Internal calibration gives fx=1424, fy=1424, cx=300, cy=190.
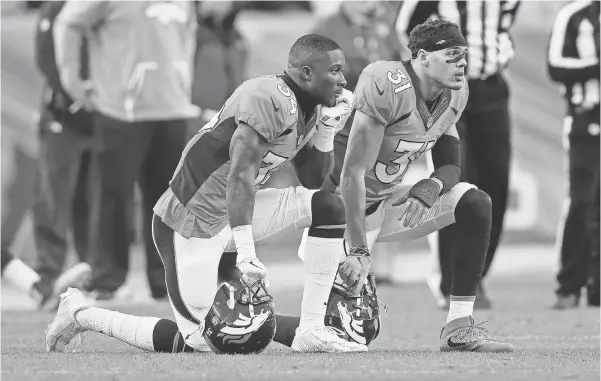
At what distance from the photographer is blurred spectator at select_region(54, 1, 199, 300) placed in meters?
9.71

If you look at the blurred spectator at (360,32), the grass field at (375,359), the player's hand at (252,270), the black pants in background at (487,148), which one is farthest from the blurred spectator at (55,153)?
the player's hand at (252,270)

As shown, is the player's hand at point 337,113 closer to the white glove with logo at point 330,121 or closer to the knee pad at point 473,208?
the white glove with logo at point 330,121

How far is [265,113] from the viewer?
5992 millimetres

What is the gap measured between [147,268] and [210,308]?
3.78m

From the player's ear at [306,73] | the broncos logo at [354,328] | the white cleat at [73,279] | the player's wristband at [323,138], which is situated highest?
the player's ear at [306,73]

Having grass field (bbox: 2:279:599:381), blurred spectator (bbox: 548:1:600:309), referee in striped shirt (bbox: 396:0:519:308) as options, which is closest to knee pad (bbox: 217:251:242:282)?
grass field (bbox: 2:279:599:381)

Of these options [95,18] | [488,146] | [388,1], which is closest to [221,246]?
[488,146]

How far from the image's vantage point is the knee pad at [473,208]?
650cm

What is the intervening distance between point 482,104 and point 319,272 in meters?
3.03

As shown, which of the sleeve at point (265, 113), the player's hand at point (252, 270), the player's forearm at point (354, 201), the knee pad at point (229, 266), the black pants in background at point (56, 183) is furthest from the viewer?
the black pants in background at point (56, 183)

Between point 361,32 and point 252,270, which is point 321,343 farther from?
point 361,32

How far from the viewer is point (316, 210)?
625 centimetres

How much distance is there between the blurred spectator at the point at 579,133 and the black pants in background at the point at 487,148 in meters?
0.55

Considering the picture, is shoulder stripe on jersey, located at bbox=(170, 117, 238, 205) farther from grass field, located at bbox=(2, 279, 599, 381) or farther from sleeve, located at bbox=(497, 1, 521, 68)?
sleeve, located at bbox=(497, 1, 521, 68)
